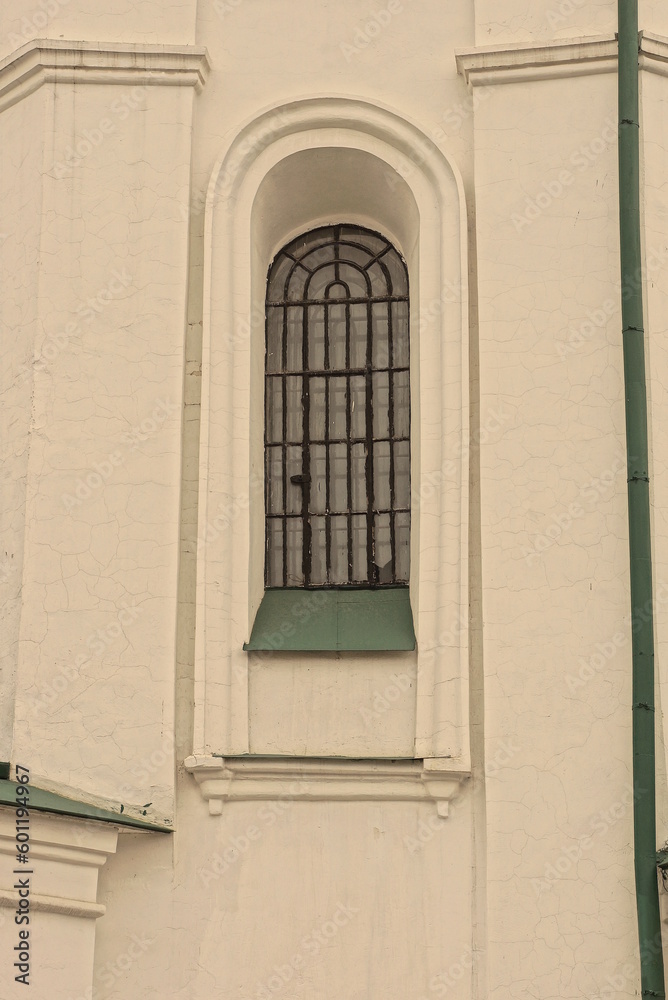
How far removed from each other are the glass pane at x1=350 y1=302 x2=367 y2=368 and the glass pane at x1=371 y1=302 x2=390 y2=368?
0.07 metres

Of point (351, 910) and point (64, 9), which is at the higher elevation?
point (64, 9)

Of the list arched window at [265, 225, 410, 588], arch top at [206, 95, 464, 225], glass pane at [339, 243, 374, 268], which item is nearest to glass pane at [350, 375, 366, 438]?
arched window at [265, 225, 410, 588]

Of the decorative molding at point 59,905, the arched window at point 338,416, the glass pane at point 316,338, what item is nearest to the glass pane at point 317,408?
the arched window at point 338,416

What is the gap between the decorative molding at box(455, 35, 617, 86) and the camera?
12.3m

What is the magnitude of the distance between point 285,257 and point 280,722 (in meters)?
3.52

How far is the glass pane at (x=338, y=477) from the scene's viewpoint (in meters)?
12.5

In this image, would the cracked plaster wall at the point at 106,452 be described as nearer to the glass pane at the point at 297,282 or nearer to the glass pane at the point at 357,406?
the glass pane at the point at 297,282

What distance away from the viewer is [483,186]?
12203 mm

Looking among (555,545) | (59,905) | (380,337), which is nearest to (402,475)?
(380,337)

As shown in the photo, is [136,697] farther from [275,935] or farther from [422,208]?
[422,208]

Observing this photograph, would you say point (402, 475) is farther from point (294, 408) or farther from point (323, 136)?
point (323, 136)

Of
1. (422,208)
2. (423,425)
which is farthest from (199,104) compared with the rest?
(423,425)

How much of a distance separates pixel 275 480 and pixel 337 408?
676mm

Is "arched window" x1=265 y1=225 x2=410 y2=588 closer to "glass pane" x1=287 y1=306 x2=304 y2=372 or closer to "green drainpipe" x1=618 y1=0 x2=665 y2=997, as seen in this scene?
"glass pane" x1=287 y1=306 x2=304 y2=372
